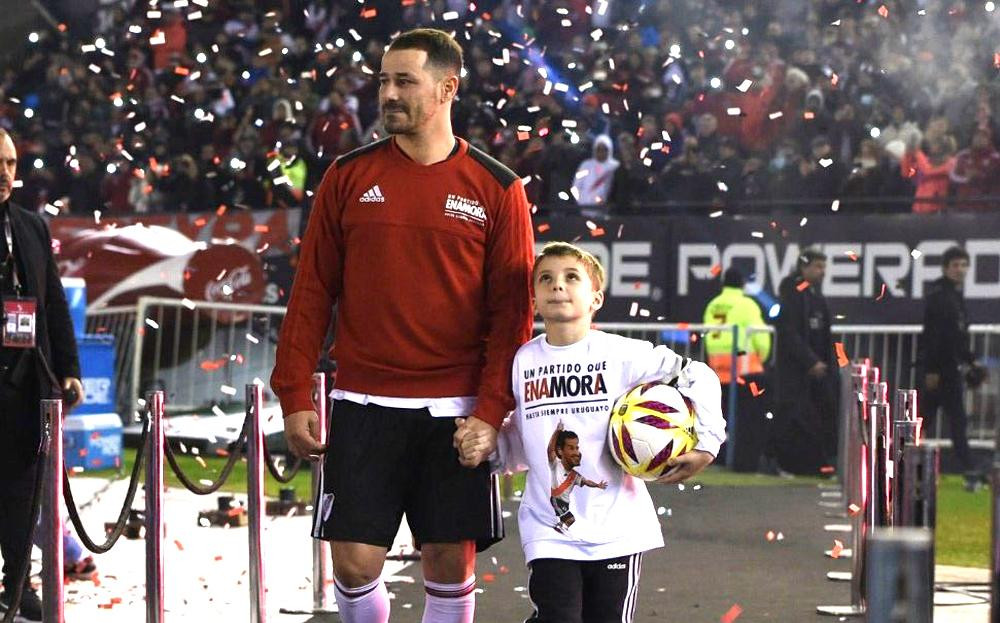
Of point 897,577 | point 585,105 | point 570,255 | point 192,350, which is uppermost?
point 585,105

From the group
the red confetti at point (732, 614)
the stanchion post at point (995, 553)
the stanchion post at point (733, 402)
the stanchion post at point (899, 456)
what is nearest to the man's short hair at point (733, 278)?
the stanchion post at point (733, 402)

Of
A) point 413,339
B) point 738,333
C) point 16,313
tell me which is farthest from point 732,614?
point 738,333

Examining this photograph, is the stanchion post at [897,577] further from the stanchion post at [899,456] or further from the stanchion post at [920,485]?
the stanchion post at [899,456]

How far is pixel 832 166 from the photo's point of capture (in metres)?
16.0

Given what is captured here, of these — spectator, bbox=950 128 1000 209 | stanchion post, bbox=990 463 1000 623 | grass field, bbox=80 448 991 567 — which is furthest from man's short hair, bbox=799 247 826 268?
stanchion post, bbox=990 463 1000 623

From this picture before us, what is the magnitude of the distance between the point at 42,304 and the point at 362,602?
291 centimetres

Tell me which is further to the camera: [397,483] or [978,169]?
[978,169]

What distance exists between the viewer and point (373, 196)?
5.46 metres

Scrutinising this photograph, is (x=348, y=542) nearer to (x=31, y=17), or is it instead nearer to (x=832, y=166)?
(x=832, y=166)

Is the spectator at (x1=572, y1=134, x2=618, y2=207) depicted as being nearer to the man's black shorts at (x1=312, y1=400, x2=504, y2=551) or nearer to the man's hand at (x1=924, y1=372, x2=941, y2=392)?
the man's hand at (x1=924, y1=372, x2=941, y2=392)

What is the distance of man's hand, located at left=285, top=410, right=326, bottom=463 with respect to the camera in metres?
5.42

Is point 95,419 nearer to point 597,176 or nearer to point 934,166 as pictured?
point 597,176

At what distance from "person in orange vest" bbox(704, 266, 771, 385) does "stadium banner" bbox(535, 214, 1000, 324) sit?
0.35 ft

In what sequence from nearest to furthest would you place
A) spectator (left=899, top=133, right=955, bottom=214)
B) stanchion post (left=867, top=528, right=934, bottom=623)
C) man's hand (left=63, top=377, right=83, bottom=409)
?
1. stanchion post (left=867, top=528, right=934, bottom=623)
2. man's hand (left=63, top=377, right=83, bottom=409)
3. spectator (left=899, top=133, right=955, bottom=214)
